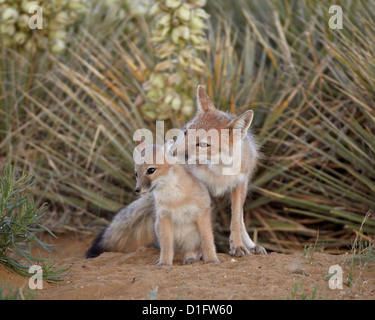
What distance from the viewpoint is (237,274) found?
12.8 ft

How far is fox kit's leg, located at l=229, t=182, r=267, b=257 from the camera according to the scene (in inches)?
191

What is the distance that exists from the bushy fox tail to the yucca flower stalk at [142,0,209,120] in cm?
128

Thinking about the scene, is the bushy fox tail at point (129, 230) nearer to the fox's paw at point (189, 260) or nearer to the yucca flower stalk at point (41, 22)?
the fox's paw at point (189, 260)

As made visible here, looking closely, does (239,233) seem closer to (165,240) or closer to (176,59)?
(165,240)

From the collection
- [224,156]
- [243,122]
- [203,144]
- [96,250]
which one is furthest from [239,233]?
[96,250]

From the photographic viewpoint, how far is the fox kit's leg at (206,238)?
14.8 feet

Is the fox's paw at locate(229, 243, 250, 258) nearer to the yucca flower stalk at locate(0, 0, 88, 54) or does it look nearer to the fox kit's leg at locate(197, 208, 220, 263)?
the fox kit's leg at locate(197, 208, 220, 263)

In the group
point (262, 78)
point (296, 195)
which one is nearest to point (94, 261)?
point (296, 195)

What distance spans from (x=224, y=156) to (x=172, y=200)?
0.65 metres

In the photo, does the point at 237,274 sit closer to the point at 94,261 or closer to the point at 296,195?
the point at 94,261

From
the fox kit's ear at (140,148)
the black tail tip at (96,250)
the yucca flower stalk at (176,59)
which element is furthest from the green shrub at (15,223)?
the yucca flower stalk at (176,59)

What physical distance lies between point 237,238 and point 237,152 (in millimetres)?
737

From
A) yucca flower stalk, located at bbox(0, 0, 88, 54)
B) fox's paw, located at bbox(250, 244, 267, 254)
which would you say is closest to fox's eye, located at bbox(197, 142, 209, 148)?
fox's paw, located at bbox(250, 244, 267, 254)
